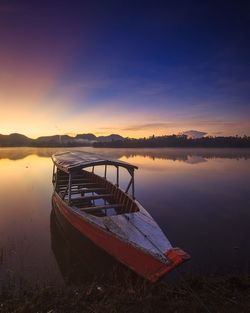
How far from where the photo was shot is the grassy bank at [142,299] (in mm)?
5457

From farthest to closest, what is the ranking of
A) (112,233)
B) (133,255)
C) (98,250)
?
(98,250)
(112,233)
(133,255)

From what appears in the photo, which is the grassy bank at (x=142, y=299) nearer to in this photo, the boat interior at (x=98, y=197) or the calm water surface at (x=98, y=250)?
the calm water surface at (x=98, y=250)

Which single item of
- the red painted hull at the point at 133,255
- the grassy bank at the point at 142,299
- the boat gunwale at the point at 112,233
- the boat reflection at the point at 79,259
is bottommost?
the boat reflection at the point at 79,259

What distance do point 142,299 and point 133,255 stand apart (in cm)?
165

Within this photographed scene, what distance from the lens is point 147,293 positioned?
20.8 ft

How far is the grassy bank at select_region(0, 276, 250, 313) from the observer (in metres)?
5.46

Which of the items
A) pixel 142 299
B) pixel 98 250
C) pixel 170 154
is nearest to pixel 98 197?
pixel 98 250

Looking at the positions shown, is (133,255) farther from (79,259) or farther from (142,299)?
(79,259)

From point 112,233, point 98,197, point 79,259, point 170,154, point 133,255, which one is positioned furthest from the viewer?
point 170,154

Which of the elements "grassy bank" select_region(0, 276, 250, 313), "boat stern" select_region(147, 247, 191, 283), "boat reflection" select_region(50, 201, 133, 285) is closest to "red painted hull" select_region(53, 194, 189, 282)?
"boat stern" select_region(147, 247, 191, 283)

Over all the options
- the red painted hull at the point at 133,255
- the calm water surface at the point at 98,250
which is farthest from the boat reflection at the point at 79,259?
the red painted hull at the point at 133,255

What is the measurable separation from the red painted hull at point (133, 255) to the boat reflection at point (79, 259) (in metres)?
0.63

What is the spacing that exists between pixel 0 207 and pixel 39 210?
9.26 feet

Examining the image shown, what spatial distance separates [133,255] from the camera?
7465 millimetres
